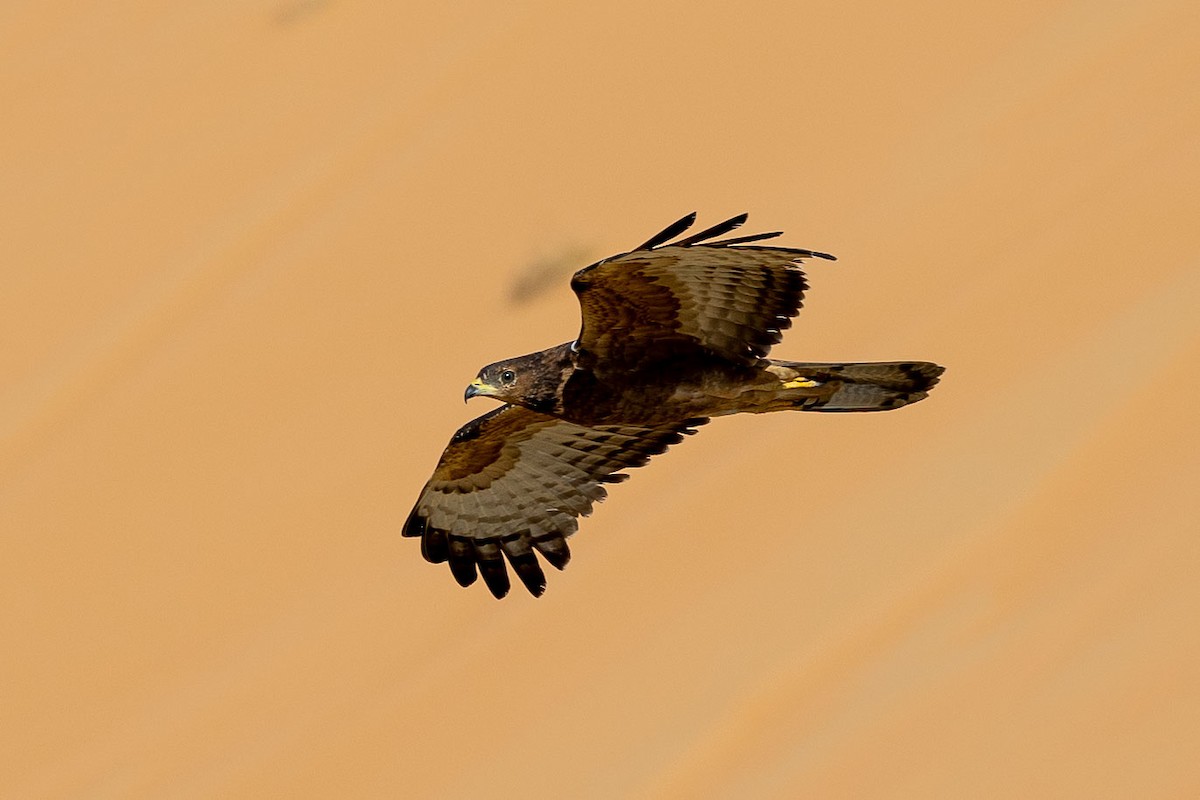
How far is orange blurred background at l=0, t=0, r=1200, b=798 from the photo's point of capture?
35.9 ft

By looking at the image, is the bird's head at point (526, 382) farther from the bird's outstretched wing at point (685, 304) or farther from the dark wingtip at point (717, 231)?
the dark wingtip at point (717, 231)

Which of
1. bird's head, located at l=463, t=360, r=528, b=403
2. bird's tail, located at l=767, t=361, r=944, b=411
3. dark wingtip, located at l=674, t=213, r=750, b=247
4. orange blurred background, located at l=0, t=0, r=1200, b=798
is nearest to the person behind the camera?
dark wingtip, located at l=674, t=213, r=750, b=247

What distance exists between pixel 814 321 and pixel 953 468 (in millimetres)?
1434

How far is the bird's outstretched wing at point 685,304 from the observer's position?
7.76m

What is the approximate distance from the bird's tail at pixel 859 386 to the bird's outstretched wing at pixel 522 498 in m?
1.11

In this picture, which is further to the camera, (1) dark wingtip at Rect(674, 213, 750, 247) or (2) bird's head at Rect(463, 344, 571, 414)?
(2) bird's head at Rect(463, 344, 571, 414)

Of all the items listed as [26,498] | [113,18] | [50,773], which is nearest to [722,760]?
[50,773]

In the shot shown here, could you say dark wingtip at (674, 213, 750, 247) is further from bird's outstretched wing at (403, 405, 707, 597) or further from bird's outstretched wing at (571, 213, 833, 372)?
bird's outstretched wing at (403, 405, 707, 597)

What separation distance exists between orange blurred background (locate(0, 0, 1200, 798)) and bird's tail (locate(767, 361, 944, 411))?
8.09ft

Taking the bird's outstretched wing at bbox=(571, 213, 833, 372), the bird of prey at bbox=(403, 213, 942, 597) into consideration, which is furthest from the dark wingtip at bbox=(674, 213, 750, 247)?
the bird's outstretched wing at bbox=(571, 213, 833, 372)

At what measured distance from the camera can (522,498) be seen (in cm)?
972

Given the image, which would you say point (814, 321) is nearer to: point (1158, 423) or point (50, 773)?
point (1158, 423)

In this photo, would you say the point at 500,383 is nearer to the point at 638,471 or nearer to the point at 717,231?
the point at 717,231

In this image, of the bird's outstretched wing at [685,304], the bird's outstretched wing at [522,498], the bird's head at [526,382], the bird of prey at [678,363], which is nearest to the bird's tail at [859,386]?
the bird of prey at [678,363]
